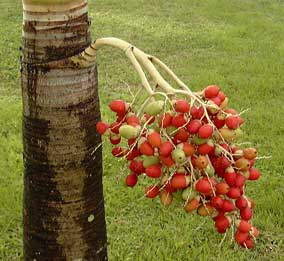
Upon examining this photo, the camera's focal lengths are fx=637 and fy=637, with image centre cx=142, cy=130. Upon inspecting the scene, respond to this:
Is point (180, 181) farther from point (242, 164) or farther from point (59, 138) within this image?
point (59, 138)

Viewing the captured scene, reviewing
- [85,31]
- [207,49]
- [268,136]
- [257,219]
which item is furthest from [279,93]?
[85,31]

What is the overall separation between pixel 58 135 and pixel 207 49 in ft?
21.7

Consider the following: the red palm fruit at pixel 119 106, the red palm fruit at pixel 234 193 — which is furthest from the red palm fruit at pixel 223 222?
the red palm fruit at pixel 119 106

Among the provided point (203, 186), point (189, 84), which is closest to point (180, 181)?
point (203, 186)

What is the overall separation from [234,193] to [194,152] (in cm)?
16

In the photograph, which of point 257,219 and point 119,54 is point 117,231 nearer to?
point 257,219

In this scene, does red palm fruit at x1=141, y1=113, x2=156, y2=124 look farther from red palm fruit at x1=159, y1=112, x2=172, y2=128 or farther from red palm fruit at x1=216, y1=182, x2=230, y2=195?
red palm fruit at x1=216, y1=182, x2=230, y2=195

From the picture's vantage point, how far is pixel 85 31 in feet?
7.11

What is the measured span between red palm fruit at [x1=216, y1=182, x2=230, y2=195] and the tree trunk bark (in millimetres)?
586

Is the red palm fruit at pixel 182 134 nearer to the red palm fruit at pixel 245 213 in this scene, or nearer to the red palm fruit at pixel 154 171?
the red palm fruit at pixel 154 171

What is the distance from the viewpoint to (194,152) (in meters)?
1.77

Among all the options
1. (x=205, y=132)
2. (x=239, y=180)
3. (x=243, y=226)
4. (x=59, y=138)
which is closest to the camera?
(x=205, y=132)

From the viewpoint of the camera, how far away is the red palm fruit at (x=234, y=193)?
5.86ft

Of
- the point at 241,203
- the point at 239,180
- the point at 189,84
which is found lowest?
the point at 189,84
